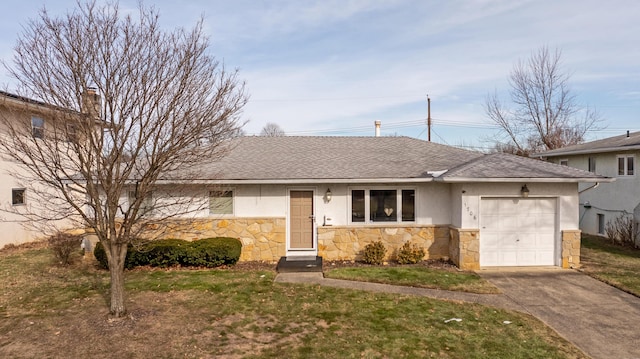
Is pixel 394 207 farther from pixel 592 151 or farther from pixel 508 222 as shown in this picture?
pixel 592 151

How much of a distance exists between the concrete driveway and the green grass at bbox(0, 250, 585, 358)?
0.46 metres

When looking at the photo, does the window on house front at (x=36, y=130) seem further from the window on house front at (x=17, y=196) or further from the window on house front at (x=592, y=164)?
the window on house front at (x=592, y=164)

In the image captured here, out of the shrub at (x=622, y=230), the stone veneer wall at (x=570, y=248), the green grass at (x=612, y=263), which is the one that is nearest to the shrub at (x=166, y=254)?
the stone veneer wall at (x=570, y=248)

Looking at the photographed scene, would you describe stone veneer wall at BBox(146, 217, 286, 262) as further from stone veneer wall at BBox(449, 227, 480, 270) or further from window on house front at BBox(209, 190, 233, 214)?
stone veneer wall at BBox(449, 227, 480, 270)

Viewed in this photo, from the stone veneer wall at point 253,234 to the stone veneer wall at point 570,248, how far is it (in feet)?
25.7

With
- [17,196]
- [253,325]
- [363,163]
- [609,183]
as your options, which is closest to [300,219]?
[363,163]

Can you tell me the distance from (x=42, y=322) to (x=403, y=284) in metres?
7.08

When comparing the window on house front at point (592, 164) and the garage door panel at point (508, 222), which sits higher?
the window on house front at point (592, 164)

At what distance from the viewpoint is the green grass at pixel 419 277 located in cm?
868

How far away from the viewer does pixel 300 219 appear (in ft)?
37.8

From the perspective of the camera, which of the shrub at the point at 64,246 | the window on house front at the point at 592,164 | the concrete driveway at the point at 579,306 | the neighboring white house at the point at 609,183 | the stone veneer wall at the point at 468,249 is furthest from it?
the window on house front at the point at 592,164

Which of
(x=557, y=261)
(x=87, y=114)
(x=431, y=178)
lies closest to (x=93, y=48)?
(x=87, y=114)

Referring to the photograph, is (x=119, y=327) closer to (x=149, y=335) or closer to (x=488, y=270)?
(x=149, y=335)

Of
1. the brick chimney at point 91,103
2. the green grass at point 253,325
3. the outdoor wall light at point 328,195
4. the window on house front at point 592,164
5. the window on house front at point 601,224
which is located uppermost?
the brick chimney at point 91,103
